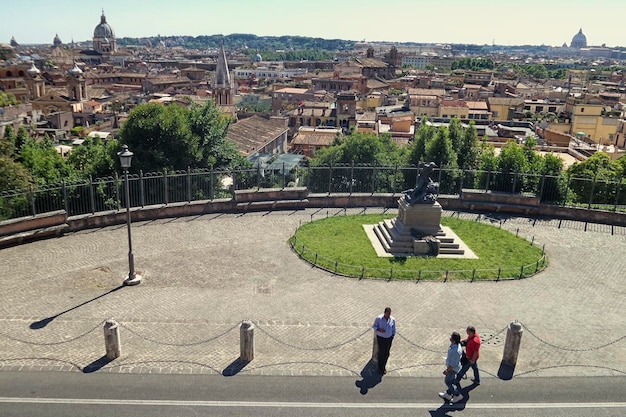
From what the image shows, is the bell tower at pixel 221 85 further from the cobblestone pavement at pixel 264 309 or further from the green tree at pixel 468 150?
the cobblestone pavement at pixel 264 309

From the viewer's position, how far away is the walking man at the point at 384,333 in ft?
33.4

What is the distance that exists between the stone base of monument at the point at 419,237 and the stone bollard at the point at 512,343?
6.15 metres

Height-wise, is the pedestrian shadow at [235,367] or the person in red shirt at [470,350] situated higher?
the person in red shirt at [470,350]

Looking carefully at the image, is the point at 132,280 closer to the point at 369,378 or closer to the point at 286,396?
the point at 286,396

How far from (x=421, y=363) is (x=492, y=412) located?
180cm

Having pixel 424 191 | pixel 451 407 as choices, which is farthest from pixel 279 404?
pixel 424 191

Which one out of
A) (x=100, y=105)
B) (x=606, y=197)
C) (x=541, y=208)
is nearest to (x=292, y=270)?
(x=541, y=208)

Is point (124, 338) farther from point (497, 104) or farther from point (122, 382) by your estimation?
point (497, 104)

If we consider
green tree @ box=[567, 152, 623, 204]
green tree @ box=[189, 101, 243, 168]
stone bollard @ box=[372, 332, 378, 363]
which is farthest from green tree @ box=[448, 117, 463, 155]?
stone bollard @ box=[372, 332, 378, 363]

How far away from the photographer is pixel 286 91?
104375 mm

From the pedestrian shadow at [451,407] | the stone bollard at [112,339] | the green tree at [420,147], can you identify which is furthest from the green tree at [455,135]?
the stone bollard at [112,339]

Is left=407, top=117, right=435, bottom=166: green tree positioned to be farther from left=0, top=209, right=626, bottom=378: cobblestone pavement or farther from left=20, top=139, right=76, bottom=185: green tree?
left=20, top=139, right=76, bottom=185: green tree

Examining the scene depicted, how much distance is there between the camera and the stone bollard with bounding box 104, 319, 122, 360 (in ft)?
34.4

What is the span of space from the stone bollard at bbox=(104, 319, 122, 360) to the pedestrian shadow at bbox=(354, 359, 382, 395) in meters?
4.86
